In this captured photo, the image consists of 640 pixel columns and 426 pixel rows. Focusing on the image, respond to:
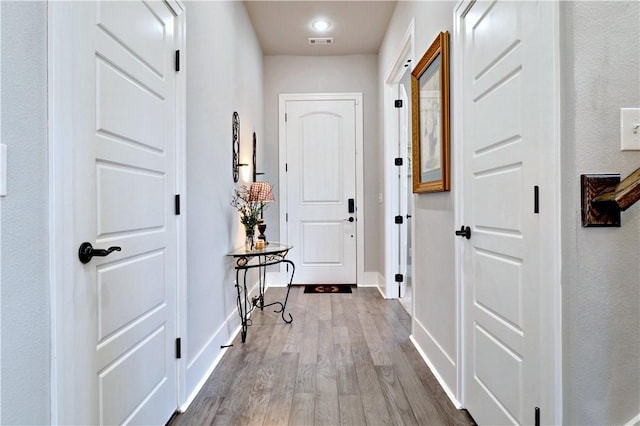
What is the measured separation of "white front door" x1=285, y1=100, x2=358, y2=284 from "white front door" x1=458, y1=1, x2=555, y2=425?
8.80ft

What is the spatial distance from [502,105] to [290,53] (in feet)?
11.5

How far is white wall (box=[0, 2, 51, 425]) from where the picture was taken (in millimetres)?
859

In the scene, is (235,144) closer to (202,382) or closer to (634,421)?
(202,382)

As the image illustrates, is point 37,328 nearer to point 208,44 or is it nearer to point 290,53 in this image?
point 208,44

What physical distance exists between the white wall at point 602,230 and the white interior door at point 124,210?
1505 mm

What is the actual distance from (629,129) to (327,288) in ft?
11.7

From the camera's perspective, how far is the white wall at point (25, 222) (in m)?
0.86

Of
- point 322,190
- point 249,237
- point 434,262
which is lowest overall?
point 434,262

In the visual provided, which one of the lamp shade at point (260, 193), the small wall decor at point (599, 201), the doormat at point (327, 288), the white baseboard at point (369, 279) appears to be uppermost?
the lamp shade at point (260, 193)

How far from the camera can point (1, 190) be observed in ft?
2.75

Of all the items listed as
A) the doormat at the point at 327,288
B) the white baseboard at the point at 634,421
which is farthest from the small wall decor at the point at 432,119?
the doormat at the point at 327,288

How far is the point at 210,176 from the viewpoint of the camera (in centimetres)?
231

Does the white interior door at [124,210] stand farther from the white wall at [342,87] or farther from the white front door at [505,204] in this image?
the white wall at [342,87]

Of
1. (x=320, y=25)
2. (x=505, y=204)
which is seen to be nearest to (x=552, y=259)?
(x=505, y=204)
